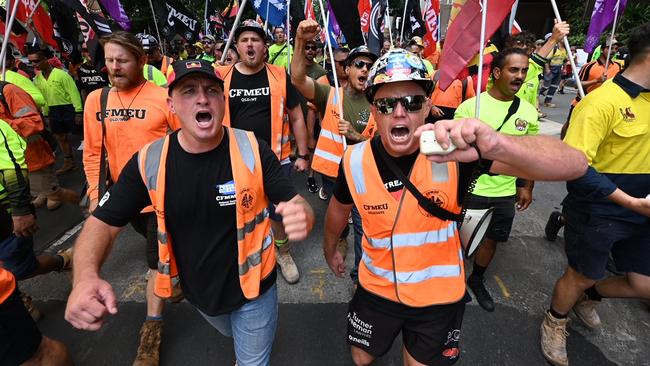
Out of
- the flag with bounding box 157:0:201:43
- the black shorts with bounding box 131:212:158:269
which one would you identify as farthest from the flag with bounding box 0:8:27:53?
the black shorts with bounding box 131:212:158:269

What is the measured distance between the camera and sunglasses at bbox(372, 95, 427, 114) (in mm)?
1798

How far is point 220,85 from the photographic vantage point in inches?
77.3

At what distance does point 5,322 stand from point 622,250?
4055 millimetres

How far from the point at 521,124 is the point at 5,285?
3.87 meters

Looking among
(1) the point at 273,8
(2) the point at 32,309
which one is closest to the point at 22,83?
(2) the point at 32,309

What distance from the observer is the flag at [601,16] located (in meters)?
4.14

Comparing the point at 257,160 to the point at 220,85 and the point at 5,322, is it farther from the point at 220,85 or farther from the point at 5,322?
the point at 5,322

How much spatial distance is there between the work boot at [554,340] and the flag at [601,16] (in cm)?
368

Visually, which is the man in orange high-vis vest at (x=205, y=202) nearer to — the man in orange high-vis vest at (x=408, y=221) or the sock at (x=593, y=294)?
the man in orange high-vis vest at (x=408, y=221)

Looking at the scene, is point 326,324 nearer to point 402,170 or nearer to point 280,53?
point 402,170

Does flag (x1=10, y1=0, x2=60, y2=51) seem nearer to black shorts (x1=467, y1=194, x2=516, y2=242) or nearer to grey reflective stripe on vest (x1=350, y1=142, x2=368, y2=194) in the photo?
grey reflective stripe on vest (x1=350, y1=142, x2=368, y2=194)

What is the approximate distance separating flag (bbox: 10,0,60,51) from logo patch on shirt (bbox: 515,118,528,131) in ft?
22.3

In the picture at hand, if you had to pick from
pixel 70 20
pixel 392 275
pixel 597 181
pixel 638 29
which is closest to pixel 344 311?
pixel 392 275

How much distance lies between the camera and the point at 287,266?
151 inches
